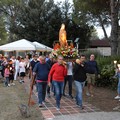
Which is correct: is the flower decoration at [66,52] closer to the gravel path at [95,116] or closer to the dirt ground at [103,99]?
the dirt ground at [103,99]

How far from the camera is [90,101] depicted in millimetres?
11609

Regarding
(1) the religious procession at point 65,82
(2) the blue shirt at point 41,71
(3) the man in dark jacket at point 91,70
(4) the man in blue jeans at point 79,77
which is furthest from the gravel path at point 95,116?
(3) the man in dark jacket at point 91,70

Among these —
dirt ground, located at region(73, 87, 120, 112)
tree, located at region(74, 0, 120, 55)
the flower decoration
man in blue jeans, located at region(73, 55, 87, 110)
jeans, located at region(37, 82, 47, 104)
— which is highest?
tree, located at region(74, 0, 120, 55)

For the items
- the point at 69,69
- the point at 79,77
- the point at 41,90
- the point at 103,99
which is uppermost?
the point at 69,69

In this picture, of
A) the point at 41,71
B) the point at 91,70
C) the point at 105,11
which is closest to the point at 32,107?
the point at 41,71

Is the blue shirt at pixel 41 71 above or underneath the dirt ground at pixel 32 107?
above

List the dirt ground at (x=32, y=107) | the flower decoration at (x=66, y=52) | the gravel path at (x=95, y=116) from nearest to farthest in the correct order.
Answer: the gravel path at (x=95, y=116), the dirt ground at (x=32, y=107), the flower decoration at (x=66, y=52)

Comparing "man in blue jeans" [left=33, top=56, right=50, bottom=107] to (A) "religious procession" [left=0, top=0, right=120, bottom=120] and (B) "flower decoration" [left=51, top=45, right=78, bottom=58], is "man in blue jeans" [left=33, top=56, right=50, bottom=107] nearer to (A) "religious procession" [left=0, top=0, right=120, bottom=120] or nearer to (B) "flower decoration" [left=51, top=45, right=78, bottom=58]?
(A) "religious procession" [left=0, top=0, right=120, bottom=120]

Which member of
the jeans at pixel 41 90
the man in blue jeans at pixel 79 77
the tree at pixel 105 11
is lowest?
the jeans at pixel 41 90

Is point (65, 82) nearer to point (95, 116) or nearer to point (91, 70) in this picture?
point (91, 70)

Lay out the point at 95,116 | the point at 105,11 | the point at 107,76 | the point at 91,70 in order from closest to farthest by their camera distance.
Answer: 1. the point at 95,116
2. the point at 91,70
3. the point at 107,76
4. the point at 105,11

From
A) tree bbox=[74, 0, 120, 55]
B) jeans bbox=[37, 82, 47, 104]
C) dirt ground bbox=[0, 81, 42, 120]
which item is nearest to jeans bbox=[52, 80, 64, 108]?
dirt ground bbox=[0, 81, 42, 120]

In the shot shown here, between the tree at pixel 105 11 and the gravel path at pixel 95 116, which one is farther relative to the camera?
the tree at pixel 105 11

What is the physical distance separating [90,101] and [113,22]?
27.8 ft
